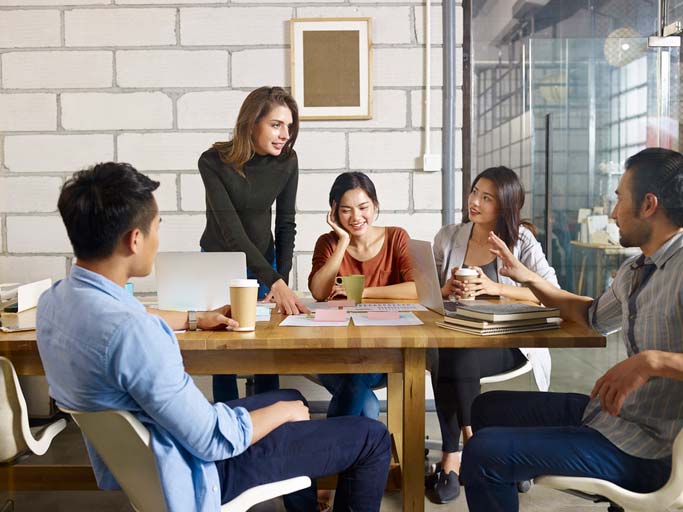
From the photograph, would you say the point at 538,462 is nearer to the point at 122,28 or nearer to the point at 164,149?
the point at 164,149

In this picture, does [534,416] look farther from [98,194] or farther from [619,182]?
[98,194]

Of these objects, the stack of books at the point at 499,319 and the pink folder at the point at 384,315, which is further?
the pink folder at the point at 384,315

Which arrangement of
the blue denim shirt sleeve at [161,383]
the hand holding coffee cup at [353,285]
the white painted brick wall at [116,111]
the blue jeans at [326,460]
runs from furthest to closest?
the hand holding coffee cup at [353,285] < the white painted brick wall at [116,111] < the blue jeans at [326,460] < the blue denim shirt sleeve at [161,383]

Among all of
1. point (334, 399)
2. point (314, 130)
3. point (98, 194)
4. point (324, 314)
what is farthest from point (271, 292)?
point (98, 194)

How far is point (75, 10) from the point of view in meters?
1.92

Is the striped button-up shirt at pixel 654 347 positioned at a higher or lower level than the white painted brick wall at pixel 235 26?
lower

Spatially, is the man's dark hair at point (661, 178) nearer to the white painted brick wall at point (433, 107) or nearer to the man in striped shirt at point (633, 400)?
the man in striped shirt at point (633, 400)

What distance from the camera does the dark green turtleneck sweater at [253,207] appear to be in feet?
6.44

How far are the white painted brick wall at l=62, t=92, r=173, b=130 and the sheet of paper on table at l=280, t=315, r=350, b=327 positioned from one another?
646mm

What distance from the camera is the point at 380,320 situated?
73.7 inches

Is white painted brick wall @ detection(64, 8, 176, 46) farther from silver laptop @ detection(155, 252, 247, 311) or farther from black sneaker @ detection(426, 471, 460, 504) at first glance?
black sneaker @ detection(426, 471, 460, 504)

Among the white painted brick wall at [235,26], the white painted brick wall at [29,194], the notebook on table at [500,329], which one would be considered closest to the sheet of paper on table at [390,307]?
the notebook on table at [500,329]

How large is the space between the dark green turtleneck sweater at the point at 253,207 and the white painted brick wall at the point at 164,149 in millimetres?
34

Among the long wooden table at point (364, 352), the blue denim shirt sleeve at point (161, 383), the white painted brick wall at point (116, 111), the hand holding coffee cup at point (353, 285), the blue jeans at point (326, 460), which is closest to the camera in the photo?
the blue denim shirt sleeve at point (161, 383)
